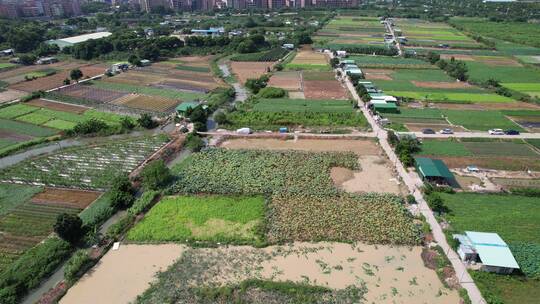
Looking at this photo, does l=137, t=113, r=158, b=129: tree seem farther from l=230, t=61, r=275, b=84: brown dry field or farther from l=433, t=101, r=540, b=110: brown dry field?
l=433, t=101, r=540, b=110: brown dry field

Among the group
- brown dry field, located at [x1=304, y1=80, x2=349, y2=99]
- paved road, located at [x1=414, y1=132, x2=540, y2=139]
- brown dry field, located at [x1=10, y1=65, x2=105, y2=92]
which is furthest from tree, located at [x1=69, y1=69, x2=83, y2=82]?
paved road, located at [x1=414, y1=132, x2=540, y2=139]

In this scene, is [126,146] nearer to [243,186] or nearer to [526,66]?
[243,186]

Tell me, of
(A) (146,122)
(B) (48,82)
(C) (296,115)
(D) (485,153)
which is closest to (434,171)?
(D) (485,153)

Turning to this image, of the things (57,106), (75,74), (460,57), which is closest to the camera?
(57,106)

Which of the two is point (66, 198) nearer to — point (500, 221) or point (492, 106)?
point (500, 221)

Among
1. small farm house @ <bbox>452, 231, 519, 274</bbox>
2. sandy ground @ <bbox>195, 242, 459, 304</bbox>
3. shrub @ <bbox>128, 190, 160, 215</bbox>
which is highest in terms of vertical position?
shrub @ <bbox>128, 190, 160, 215</bbox>

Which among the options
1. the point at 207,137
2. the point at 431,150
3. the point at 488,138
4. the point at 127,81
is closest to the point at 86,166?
the point at 207,137
